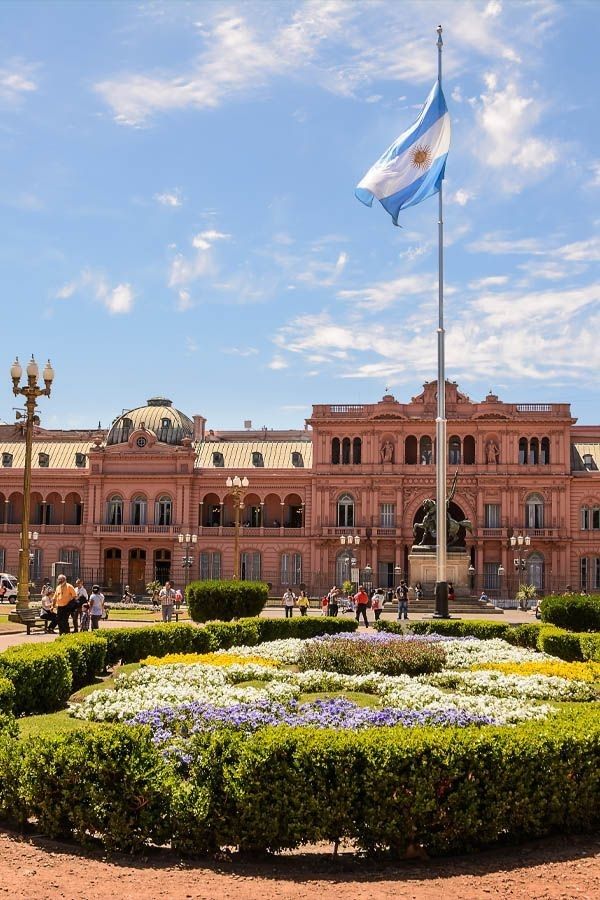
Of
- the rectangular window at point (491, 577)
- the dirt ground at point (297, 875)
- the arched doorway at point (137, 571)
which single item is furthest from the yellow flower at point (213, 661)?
the arched doorway at point (137, 571)

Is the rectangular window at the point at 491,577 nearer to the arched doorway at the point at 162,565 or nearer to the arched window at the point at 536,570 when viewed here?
the arched window at the point at 536,570

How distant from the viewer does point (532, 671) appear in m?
19.7

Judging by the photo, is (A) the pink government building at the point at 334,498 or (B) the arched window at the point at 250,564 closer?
(A) the pink government building at the point at 334,498

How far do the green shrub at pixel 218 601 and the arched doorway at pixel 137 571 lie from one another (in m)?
42.5

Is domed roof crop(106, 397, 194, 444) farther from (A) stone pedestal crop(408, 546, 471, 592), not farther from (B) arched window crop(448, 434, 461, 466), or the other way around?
(A) stone pedestal crop(408, 546, 471, 592)

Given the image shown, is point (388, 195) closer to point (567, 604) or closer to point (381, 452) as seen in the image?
point (567, 604)

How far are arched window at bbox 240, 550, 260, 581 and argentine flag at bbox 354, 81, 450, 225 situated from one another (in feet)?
153

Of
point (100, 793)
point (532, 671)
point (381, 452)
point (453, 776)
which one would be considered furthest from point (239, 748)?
point (381, 452)

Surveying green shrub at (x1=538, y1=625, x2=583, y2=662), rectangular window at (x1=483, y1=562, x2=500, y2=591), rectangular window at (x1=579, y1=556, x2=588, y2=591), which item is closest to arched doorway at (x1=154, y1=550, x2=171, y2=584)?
rectangular window at (x1=483, y1=562, x2=500, y2=591)

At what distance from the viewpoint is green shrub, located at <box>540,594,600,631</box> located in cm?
2936

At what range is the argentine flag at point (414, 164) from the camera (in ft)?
96.3

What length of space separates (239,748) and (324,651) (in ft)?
38.9

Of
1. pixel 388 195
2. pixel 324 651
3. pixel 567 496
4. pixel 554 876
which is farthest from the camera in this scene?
pixel 567 496

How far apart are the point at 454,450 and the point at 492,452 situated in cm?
303
